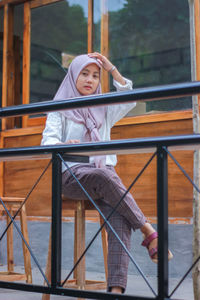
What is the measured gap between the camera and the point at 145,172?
3.85 metres

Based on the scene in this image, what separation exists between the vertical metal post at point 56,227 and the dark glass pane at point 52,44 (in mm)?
2918

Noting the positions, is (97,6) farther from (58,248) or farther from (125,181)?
(58,248)

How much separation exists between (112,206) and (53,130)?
59cm

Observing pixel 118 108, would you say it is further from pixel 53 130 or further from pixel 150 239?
pixel 150 239

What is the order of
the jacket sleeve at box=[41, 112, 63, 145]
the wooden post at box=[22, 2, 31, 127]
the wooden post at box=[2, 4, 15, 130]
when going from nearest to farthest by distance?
the jacket sleeve at box=[41, 112, 63, 145], the wooden post at box=[22, 2, 31, 127], the wooden post at box=[2, 4, 15, 130]

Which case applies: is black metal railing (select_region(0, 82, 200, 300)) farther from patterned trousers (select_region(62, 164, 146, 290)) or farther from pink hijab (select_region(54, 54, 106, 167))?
pink hijab (select_region(54, 54, 106, 167))

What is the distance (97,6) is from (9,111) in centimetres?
265

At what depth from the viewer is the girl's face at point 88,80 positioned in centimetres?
279

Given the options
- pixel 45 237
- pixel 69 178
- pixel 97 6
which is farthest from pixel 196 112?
pixel 45 237

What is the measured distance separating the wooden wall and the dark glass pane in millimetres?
555

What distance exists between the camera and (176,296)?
121 inches

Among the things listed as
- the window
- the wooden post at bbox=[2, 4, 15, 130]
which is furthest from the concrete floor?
the wooden post at bbox=[2, 4, 15, 130]

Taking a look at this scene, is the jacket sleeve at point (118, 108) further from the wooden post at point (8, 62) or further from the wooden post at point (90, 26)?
the wooden post at point (8, 62)

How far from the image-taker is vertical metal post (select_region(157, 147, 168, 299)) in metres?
1.62
